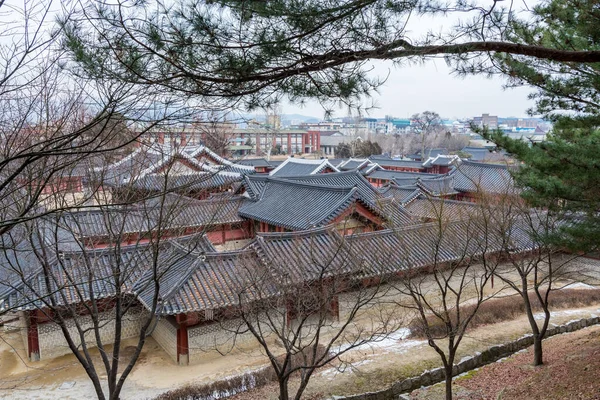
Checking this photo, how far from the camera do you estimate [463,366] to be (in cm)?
1050

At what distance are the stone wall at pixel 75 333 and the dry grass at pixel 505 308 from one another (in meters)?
8.00

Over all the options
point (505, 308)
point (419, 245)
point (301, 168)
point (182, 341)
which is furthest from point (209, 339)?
point (301, 168)

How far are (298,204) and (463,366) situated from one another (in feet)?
34.6

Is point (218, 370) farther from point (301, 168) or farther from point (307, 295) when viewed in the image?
point (301, 168)

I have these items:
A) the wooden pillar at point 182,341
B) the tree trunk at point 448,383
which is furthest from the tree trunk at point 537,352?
the wooden pillar at point 182,341

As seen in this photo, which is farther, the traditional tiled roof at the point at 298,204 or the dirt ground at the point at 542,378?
the traditional tiled roof at the point at 298,204

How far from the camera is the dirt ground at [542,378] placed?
25.2 feet

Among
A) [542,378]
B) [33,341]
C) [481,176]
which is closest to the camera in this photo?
[542,378]

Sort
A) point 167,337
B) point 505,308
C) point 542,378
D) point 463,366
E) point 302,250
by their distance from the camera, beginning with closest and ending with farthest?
point 542,378 → point 463,366 → point 167,337 → point 302,250 → point 505,308

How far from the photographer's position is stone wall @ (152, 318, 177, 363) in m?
11.3

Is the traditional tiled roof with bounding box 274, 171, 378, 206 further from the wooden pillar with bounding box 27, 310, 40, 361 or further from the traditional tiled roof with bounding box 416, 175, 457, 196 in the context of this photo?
the wooden pillar with bounding box 27, 310, 40, 361

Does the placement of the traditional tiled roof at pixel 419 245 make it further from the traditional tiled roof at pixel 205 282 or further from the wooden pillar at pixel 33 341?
the wooden pillar at pixel 33 341

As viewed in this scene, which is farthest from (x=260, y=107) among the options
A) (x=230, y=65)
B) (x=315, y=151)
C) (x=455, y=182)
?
(x=315, y=151)

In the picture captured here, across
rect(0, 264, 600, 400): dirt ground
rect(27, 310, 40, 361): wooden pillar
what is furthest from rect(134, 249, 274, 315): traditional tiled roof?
rect(27, 310, 40, 361): wooden pillar
